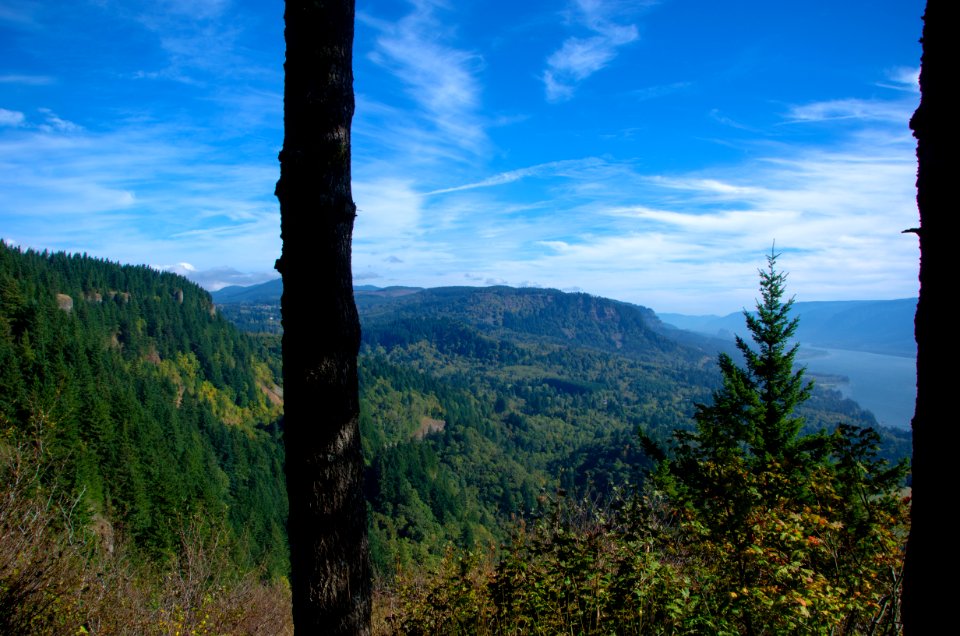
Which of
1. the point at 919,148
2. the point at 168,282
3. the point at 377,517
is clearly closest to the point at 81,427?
the point at 377,517

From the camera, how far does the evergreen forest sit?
3.37 m

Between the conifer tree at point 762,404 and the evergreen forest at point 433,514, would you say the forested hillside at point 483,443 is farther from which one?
the conifer tree at point 762,404

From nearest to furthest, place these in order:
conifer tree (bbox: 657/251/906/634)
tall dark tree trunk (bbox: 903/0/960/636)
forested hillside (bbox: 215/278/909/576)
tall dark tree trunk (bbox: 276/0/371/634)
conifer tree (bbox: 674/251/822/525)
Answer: tall dark tree trunk (bbox: 903/0/960/636) < tall dark tree trunk (bbox: 276/0/371/634) < conifer tree (bbox: 657/251/906/634) < conifer tree (bbox: 674/251/822/525) < forested hillside (bbox: 215/278/909/576)

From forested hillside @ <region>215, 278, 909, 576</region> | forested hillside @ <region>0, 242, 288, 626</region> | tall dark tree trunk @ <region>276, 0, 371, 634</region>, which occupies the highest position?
tall dark tree trunk @ <region>276, 0, 371, 634</region>

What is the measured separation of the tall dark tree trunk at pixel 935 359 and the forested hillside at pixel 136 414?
7.30 meters

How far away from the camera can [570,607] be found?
3.53 m

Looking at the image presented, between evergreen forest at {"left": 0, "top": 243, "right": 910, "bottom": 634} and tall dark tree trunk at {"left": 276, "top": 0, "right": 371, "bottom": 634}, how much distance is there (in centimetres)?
171

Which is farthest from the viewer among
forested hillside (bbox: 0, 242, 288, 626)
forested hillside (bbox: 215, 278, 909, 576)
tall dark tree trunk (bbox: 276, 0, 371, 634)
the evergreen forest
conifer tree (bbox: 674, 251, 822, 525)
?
forested hillside (bbox: 215, 278, 909, 576)

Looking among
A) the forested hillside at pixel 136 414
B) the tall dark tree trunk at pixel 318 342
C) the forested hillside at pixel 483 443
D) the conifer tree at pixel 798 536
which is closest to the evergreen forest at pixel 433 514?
the conifer tree at pixel 798 536

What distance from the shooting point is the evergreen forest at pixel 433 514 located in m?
3.37

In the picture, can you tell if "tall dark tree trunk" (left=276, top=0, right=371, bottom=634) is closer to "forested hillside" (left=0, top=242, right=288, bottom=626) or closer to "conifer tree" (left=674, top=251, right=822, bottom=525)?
"conifer tree" (left=674, top=251, right=822, bottom=525)

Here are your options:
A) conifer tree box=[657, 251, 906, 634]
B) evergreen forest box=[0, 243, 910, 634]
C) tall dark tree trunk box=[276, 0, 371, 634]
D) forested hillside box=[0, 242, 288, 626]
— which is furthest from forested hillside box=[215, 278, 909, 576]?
forested hillside box=[0, 242, 288, 626]

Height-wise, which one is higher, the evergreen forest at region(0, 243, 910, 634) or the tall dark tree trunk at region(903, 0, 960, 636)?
the tall dark tree trunk at region(903, 0, 960, 636)

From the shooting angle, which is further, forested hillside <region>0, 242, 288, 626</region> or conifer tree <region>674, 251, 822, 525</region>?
forested hillside <region>0, 242, 288, 626</region>
